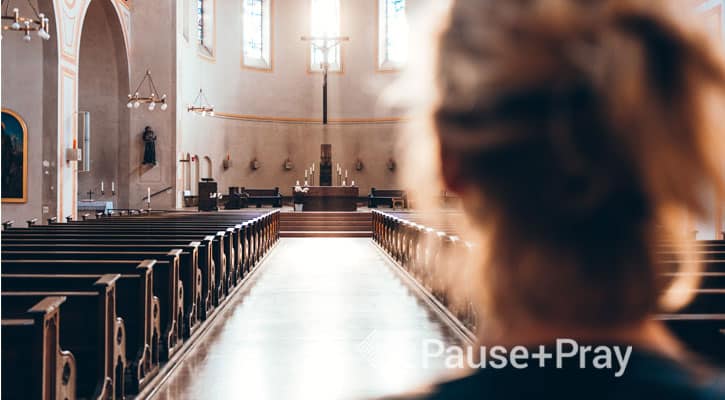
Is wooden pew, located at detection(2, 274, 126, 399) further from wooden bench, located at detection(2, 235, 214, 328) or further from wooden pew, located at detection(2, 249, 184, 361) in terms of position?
wooden bench, located at detection(2, 235, 214, 328)

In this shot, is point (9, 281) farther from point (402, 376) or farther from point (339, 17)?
point (339, 17)

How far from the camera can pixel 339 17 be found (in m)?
24.2

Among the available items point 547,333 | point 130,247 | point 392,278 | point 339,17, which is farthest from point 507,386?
point 339,17

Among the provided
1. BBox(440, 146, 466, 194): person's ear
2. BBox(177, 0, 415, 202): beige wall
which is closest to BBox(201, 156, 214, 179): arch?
BBox(177, 0, 415, 202): beige wall

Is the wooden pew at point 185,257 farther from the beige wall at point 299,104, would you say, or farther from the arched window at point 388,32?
the arched window at point 388,32

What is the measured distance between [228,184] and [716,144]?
72.8 feet

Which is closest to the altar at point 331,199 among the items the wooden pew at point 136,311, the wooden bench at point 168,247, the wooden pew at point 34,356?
the wooden bench at point 168,247

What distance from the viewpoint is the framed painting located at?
1188cm

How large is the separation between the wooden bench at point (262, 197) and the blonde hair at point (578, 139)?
21.0 m

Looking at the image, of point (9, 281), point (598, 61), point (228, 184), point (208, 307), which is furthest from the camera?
point (228, 184)

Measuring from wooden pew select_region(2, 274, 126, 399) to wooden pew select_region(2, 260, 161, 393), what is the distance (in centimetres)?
28

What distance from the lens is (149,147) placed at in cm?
1778

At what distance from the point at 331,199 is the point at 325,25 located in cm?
919

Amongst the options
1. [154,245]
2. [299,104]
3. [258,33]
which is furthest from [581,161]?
[258,33]
